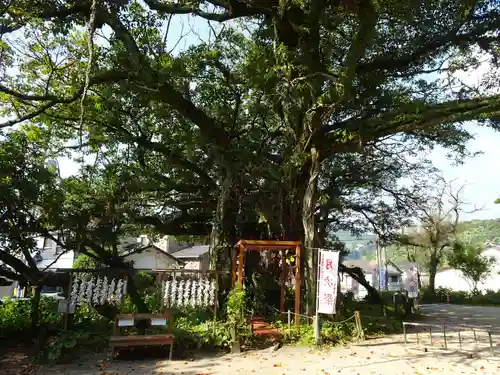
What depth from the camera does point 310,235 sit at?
952 cm

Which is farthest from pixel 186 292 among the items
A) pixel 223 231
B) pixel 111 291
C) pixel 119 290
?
pixel 223 231

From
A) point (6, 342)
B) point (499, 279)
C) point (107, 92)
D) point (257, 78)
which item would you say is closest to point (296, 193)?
point (257, 78)

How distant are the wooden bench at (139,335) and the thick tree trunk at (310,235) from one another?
11.2ft

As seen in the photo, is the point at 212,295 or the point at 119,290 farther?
the point at 212,295

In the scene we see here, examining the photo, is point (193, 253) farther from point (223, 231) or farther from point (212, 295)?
point (212, 295)

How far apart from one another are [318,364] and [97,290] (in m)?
4.71

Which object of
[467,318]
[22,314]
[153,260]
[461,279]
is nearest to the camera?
[22,314]

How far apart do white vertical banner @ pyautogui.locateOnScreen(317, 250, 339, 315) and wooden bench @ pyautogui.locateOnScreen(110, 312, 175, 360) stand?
10.9 feet

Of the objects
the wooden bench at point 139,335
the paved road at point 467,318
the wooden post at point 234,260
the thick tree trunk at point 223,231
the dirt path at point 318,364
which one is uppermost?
the thick tree trunk at point 223,231

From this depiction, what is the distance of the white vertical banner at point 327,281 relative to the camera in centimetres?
853

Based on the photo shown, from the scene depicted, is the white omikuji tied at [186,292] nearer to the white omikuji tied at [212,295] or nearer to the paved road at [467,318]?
the white omikuji tied at [212,295]

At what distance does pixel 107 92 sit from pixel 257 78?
4.58 meters

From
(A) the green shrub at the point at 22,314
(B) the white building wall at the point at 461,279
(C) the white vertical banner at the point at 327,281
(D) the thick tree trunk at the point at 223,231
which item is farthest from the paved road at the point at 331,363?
(B) the white building wall at the point at 461,279

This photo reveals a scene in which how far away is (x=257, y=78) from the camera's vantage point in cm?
991
